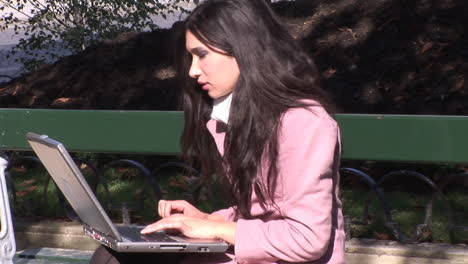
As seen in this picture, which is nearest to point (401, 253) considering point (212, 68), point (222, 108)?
point (222, 108)

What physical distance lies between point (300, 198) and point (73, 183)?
70cm

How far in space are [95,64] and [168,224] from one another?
Answer: 532 cm

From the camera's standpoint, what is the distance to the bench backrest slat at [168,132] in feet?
14.4

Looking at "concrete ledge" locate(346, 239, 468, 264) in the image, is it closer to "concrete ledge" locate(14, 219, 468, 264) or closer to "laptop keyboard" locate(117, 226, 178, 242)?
"concrete ledge" locate(14, 219, 468, 264)

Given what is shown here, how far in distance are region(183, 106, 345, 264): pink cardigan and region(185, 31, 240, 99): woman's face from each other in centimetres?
24

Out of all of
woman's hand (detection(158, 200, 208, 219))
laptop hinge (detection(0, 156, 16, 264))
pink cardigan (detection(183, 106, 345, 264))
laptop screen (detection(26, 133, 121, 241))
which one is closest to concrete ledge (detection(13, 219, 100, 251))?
laptop hinge (detection(0, 156, 16, 264))

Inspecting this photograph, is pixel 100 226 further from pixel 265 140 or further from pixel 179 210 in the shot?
pixel 265 140

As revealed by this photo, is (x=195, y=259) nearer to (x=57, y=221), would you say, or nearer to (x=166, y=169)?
(x=57, y=221)

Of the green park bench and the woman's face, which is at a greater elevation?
the woman's face

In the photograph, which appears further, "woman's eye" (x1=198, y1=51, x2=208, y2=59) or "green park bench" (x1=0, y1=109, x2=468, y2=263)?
"green park bench" (x1=0, y1=109, x2=468, y2=263)

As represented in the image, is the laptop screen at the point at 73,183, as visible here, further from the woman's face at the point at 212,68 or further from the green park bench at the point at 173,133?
the green park bench at the point at 173,133

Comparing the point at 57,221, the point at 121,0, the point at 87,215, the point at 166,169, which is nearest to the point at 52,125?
the point at 57,221

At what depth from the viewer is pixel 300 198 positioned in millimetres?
2744

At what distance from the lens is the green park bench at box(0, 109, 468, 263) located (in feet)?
14.4
